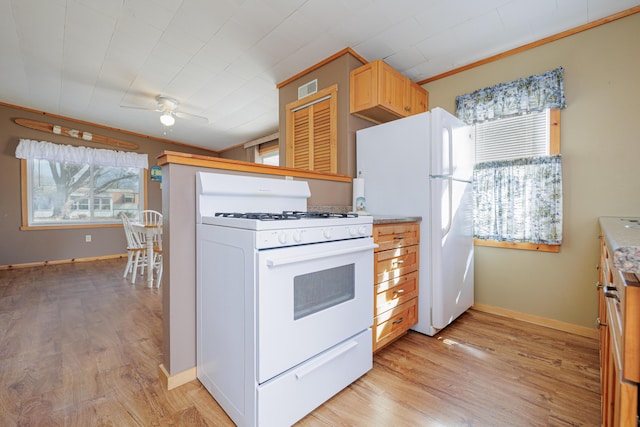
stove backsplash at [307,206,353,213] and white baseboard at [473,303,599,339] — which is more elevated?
stove backsplash at [307,206,353,213]

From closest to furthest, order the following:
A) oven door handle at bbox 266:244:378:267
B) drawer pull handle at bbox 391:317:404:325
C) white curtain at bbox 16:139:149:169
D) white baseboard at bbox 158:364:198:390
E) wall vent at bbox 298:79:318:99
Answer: oven door handle at bbox 266:244:378:267 < white baseboard at bbox 158:364:198:390 < drawer pull handle at bbox 391:317:404:325 < wall vent at bbox 298:79:318:99 < white curtain at bbox 16:139:149:169

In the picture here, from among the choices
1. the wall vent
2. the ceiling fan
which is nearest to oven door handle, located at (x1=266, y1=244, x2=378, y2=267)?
the wall vent

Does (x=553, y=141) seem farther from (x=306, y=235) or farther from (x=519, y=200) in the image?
(x=306, y=235)

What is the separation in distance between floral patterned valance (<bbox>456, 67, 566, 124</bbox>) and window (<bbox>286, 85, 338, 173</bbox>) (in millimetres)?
1359

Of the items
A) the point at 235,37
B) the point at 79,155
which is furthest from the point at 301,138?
the point at 79,155

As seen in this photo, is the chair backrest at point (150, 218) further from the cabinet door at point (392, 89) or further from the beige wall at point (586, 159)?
the beige wall at point (586, 159)

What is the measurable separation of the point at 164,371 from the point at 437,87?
3611mm

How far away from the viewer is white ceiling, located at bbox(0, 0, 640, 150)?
213 centimetres

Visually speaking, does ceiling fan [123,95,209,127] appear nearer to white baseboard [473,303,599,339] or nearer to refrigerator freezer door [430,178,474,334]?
refrigerator freezer door [430,178,474,334]

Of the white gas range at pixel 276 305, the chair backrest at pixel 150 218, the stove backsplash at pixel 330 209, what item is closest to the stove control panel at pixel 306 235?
the white gas range at pixel 276 305

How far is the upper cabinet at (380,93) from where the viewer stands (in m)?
2.54

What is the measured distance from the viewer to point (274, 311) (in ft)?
3.83

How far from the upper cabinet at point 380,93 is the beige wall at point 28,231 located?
17.6 ft

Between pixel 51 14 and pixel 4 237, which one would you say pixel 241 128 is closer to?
pixel 51 14
